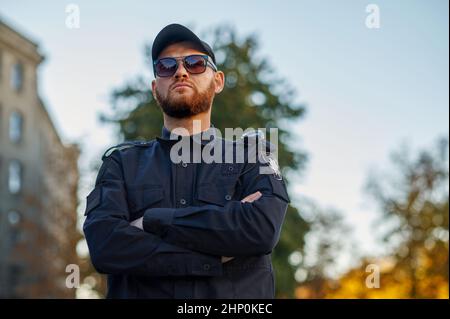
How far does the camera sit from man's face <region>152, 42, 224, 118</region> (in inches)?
143

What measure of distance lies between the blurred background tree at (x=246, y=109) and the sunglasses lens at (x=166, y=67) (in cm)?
1925

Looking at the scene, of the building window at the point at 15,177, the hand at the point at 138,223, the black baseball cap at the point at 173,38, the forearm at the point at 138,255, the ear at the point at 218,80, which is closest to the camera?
the forearm at the point at 138,255

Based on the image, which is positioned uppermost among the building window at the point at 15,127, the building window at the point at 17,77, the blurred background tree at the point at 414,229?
the building window at the point at 17,77

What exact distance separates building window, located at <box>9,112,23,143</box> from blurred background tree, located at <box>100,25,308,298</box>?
1795 cm

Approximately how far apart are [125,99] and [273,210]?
24724mm

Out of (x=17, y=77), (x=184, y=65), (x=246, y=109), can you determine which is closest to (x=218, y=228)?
(x=184, y=65)

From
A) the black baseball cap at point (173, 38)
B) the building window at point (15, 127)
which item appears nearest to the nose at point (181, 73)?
the black baseball cap at point (173, 38)

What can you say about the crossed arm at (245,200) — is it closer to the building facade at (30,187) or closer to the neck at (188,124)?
the neck at (188,124)

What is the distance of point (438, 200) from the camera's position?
104 ft

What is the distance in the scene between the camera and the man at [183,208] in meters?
3.29

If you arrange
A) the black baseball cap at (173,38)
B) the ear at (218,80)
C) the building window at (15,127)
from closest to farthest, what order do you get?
the black baseball cap at (173,38) → the ear at (218,80) → the building window at (15,127)

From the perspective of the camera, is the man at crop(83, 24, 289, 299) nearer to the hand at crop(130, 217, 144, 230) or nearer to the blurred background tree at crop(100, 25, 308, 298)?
the hand at crop(130, 217, 144, 230)

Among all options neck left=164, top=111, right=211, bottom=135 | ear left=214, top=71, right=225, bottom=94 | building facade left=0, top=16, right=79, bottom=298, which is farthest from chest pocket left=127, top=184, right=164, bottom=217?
building facade left=0, top=16, right=79, bottom=298

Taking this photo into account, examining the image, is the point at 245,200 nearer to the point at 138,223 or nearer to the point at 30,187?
the point at 138,223
